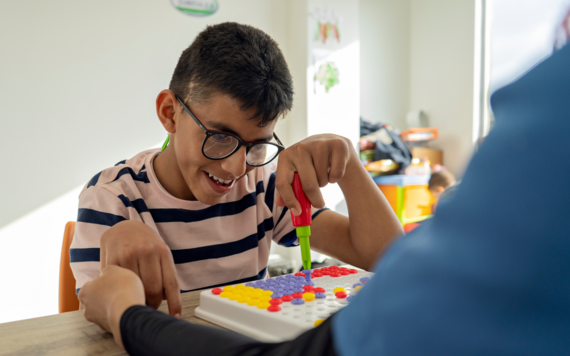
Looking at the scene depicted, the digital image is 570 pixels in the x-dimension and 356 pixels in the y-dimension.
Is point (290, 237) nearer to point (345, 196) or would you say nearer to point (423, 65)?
point (345, 196)

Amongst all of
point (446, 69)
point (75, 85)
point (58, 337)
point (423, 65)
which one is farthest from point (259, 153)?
point (423, 65)

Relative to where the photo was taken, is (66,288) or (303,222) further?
(66,288)

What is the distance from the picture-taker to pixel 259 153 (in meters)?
0.97

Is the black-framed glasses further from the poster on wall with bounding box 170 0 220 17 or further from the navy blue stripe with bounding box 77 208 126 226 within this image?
the poster on wall with bounding box 170 0 220 17

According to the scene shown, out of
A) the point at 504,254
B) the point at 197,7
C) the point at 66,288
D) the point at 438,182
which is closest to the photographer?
the point at 504,254

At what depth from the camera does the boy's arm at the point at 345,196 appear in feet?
2.59

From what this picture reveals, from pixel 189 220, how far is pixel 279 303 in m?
0.51

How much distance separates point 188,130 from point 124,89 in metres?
1.57

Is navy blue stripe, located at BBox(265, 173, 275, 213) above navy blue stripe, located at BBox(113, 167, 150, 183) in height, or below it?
below

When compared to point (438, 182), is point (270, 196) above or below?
above

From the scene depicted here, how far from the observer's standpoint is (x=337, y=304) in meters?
0.53

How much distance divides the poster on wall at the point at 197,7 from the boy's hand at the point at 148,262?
2.13 meters

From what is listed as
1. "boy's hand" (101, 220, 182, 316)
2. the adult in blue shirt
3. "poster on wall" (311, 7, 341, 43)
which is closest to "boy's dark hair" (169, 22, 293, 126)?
"boy's hand" (101, 220, 182, 316)

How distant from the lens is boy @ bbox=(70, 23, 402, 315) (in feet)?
2.79
